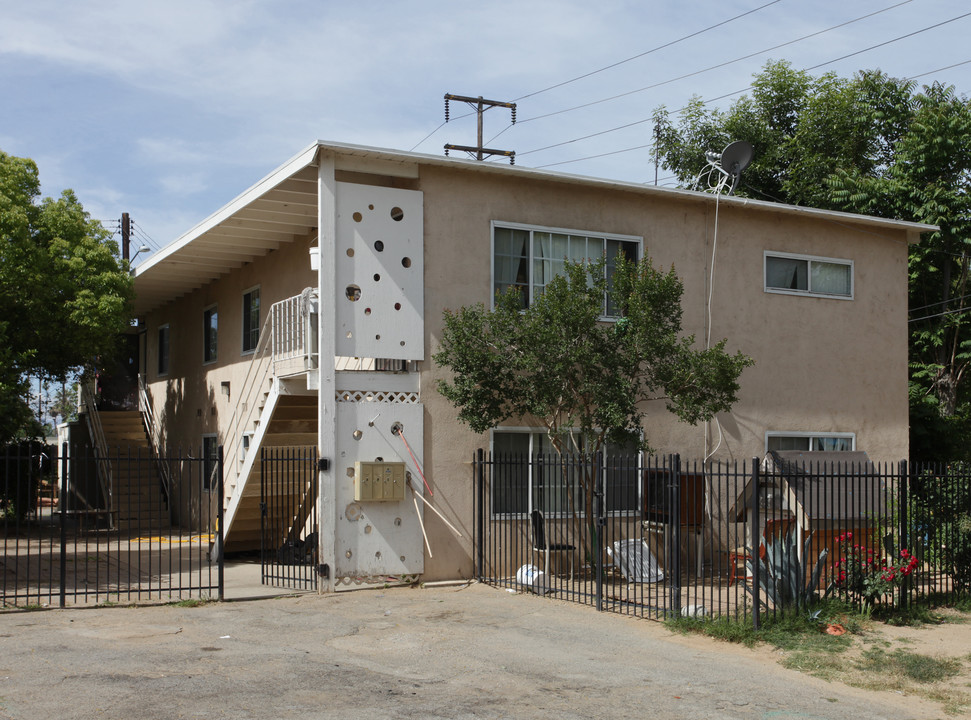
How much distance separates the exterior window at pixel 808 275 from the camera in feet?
57.0

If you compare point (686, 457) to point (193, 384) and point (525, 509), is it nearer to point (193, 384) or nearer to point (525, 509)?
point (525, 509)

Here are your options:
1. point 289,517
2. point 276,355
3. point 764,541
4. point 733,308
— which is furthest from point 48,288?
point 764,541

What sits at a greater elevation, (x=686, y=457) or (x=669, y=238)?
(x=669, y=238)

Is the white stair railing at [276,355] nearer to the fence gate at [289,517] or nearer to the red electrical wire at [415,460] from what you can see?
the fence gate at [289,517]

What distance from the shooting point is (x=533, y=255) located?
596 inches

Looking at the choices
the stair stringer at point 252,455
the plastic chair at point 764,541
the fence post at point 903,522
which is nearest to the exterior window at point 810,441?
the plastic chair at point 764,541

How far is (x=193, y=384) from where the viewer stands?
22922 millimetres

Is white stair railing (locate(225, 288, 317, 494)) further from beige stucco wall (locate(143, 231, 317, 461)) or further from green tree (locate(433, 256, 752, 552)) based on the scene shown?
green tree (locate(433, 256, 752, 552))

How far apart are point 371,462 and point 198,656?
184 inches

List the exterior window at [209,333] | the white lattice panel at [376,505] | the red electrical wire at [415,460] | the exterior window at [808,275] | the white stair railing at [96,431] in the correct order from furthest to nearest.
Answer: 1. the white stair railing at [96,431]
2. the exterior window at [209,333]
3. the exterior window at [808,275]
4. the red electrical wire at [415,460]
5. the white lattice panel at [376,505]

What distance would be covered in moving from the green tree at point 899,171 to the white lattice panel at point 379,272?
470 inches

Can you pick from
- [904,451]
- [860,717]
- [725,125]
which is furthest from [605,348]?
[725,125]

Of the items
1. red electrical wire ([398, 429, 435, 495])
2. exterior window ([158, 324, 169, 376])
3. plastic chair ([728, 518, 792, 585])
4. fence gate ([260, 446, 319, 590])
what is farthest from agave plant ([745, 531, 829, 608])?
exterior window ([158, 324, 169, 376])

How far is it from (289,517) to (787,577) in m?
9.62
